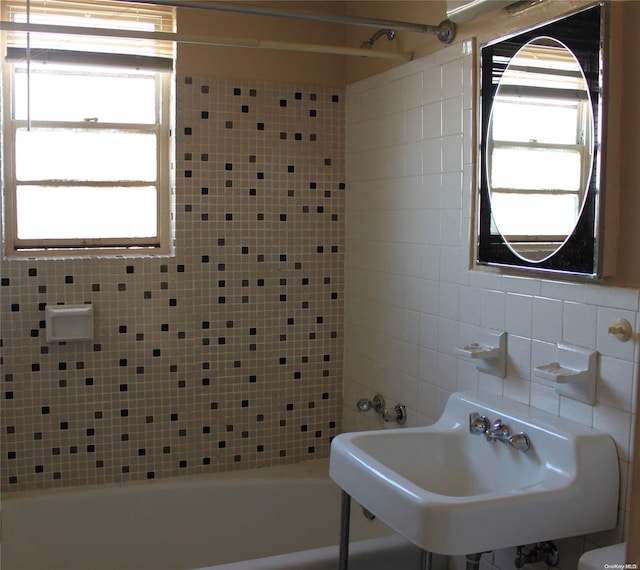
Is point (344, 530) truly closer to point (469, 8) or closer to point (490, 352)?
point (490, 352)

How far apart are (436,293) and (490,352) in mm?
396

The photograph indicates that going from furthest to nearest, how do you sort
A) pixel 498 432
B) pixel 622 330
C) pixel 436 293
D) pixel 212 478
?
pixel 212 478 → pixel 436 293 → pixel 498 432 → pixel 622 330

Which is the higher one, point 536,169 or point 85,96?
point 85,96

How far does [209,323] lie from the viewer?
2.96 meters

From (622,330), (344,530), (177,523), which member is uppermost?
(622,330)

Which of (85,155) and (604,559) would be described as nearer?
(604,559)

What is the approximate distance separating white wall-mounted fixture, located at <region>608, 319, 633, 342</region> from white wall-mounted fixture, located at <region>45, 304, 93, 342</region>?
6.04 feet

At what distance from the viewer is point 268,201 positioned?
118 inches

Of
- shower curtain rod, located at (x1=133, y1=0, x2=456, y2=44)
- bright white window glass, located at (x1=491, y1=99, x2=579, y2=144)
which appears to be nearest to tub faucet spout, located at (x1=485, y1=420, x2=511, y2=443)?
bright white window glass, located at (x1=491, y1=99, x2=579, y2=144)

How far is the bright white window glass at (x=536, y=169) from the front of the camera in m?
1.89

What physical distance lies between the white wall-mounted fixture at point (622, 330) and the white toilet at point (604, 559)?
1.50 ft

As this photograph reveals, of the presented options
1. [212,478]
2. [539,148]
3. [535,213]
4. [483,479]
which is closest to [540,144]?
[539,148]

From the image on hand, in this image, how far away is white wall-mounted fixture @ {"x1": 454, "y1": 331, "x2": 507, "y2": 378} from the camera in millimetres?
2162

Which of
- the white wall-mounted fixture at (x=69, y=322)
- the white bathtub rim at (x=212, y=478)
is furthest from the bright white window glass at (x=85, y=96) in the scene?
the white bathtub rim at (x=212, y=478)
